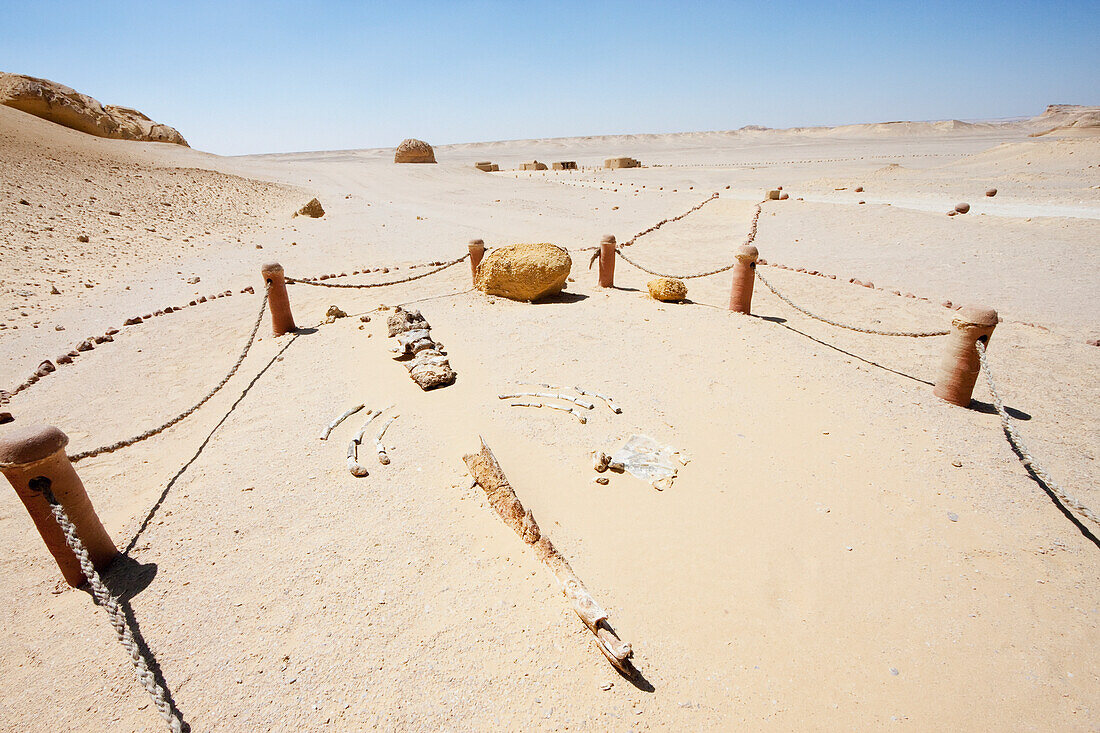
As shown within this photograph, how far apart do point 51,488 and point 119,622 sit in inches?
43.2

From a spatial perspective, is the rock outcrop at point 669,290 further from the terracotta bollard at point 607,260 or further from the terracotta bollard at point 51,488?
the terracotta bollard at point 51,488

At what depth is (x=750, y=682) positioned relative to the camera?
2.90 metres

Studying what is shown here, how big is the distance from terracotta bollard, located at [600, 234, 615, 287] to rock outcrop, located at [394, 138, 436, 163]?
26.8m

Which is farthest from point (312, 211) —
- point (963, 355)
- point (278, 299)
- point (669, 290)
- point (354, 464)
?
point (963, 355)

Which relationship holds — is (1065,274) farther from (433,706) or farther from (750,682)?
(433,706)

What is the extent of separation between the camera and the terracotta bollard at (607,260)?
31.1ft

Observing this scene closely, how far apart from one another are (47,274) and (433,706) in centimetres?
1436

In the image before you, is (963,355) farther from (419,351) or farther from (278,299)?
(278,299)

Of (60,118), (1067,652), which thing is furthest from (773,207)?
(60,118)

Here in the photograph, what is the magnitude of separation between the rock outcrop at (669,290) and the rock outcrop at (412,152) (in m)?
27.9

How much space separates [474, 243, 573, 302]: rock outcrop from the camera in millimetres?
8758

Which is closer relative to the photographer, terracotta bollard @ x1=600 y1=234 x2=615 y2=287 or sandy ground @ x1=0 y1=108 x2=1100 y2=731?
sandy ground @ x1=0 y1=108 x2=1100 y2=731

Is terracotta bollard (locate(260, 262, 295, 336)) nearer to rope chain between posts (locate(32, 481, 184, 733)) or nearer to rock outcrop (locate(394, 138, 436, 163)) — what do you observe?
rope chain between posts (locate(32, 481, 184, 733))

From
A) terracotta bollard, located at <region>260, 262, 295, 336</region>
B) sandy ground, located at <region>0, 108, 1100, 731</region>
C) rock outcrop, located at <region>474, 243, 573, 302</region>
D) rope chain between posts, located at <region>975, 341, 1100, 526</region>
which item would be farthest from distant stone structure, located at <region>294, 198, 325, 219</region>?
rope chain between posts, located at <region>975, 341, 1100, 526</region>
